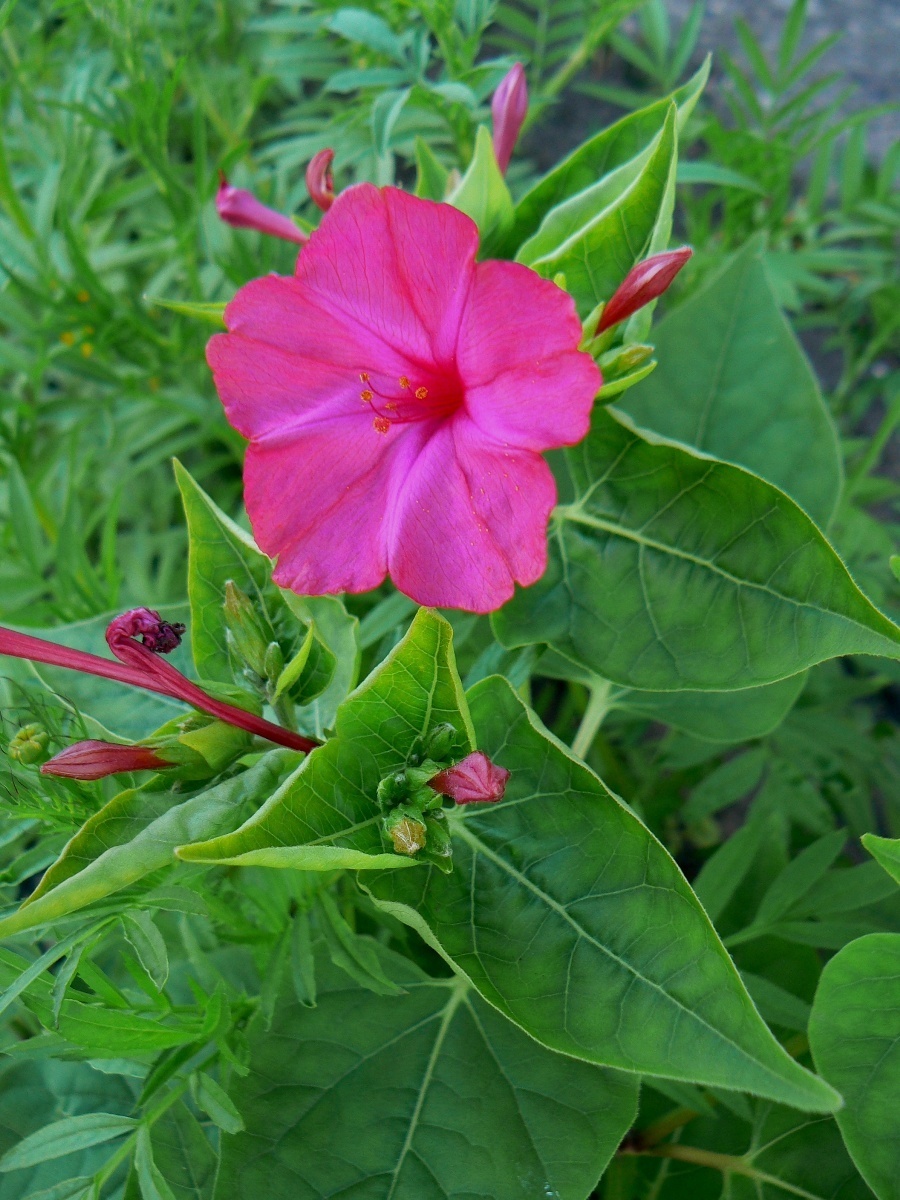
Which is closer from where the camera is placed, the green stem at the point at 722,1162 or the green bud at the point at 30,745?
the green bud at the point at 30,745

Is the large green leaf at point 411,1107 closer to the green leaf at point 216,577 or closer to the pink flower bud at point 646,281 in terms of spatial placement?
the green leaf at point 216,577

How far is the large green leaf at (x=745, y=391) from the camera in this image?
0.95 m

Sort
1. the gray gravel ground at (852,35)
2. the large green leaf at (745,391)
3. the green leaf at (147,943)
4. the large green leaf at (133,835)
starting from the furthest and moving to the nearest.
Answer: the gray gravel ground at (852,35), the large green leaf at (745,391), the green leaf at (147,943), the large green leaf at (133,835)

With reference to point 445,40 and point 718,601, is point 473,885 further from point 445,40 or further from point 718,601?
point 445,40

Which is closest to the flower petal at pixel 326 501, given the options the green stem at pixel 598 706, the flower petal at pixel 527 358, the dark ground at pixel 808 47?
the flower petal at pixel 527 358

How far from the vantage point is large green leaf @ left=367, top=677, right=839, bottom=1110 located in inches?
22.5

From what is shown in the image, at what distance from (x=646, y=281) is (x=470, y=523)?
8.2 inches

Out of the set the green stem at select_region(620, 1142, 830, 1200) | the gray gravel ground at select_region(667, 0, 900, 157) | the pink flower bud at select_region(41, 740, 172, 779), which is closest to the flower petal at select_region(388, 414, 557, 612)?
the pink flower bud at select_region(41, 740, 172, 779)

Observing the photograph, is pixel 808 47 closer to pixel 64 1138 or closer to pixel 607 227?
pixel 607 227

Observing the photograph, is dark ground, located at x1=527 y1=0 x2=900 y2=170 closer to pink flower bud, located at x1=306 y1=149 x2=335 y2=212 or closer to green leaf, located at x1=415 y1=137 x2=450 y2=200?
green leaf, located at x1=415 y1=137 x2=450 y2=200

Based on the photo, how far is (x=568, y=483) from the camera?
0.94 meters

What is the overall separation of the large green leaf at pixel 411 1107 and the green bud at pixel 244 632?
302mm

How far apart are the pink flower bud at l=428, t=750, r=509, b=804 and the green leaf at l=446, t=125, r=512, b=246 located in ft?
1.53

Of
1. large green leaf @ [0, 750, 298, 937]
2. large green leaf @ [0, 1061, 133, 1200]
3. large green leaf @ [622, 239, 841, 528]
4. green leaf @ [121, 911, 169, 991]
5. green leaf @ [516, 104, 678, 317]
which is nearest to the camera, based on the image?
large green leaf @ [0, 750, 298, 937]
